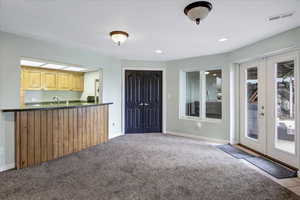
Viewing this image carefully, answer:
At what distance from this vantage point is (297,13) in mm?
2186

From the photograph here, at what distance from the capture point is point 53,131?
129 inches

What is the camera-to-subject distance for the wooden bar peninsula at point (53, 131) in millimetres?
2869

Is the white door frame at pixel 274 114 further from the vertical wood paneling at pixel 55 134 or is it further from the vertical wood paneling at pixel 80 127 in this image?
the vertical wood paneling at pixel 55 134

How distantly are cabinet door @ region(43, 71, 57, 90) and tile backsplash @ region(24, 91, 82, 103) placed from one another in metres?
0.38

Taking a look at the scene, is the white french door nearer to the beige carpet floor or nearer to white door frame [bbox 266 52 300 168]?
white door frame [bbox 266 52 300 168]

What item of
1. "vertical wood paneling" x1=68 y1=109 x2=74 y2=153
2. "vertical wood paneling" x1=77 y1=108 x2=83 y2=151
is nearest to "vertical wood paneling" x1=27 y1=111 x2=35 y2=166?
"vertical wood paneling" x1=68 y1=109 x2=74 y2=153

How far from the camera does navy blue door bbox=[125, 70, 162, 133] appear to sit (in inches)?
210

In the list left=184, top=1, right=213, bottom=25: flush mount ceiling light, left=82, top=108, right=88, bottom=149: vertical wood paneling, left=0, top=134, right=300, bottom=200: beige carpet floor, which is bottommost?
left=0, top=134, right=300, bottom=200: beige carpet floor

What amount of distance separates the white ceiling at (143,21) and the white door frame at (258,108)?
0.62 metres

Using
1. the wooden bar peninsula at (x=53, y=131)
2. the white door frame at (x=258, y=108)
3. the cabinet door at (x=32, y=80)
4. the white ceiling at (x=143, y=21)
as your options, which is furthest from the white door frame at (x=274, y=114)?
the cabinet door at (x=32, y=80)

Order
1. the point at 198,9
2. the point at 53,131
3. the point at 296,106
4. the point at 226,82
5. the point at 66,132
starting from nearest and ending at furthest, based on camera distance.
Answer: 1. the point at 198,9
2. the point at 296,106
3. the point at 53,131
4. the point at 66,132
5. the point at 226,82

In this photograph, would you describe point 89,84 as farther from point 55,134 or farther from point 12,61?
point 12,61

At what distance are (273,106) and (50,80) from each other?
6635 millimetres

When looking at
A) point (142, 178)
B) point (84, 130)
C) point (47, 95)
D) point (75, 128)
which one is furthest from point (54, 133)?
point (47, 95)
